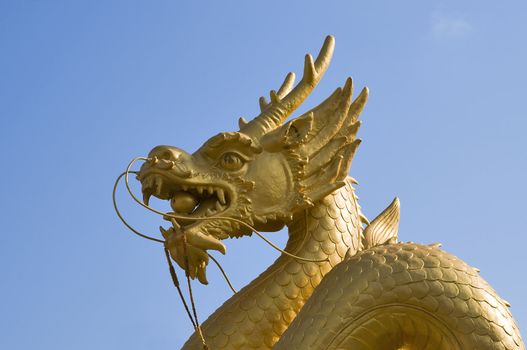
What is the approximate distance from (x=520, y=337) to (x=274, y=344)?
1.24 meters

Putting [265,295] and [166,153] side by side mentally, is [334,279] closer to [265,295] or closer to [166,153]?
[265,295]

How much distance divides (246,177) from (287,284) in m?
0.61

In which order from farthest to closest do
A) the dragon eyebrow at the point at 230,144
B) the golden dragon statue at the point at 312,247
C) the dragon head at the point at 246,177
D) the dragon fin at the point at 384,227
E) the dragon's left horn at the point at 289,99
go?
the dragon fin at the point at 384,227, the dragon's left horn at the point at 289,99, the dragon eyebrow at the point at 230,144, the dragon head at the point at 246,177, the golden dragon statue at the point at 312,247

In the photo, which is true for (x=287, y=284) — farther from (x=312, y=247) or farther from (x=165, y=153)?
(x=165, y=153)

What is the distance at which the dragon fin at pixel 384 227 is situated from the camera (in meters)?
5.02

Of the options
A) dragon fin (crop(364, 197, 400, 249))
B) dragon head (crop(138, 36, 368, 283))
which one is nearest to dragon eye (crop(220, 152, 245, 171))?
dragon head (crop(138, 36, 368, 283))

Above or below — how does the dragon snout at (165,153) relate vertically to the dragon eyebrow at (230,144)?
above

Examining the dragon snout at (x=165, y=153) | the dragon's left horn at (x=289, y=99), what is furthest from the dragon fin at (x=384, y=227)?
the dragon snout at (x=165, y=153)

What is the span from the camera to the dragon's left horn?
486cm

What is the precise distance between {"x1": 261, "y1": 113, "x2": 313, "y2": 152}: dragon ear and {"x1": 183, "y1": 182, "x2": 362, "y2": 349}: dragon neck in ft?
1.22

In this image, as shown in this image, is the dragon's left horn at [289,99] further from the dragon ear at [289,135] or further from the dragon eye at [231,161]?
the dragon eye at [231,161]

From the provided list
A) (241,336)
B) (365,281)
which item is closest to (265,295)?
(241,336)

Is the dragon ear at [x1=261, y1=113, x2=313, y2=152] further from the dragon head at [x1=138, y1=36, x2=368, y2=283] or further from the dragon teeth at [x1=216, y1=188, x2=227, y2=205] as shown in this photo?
the dragon teeth at [x1=216, y1=188, x2=227, y2=205]

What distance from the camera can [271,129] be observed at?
4.87m
